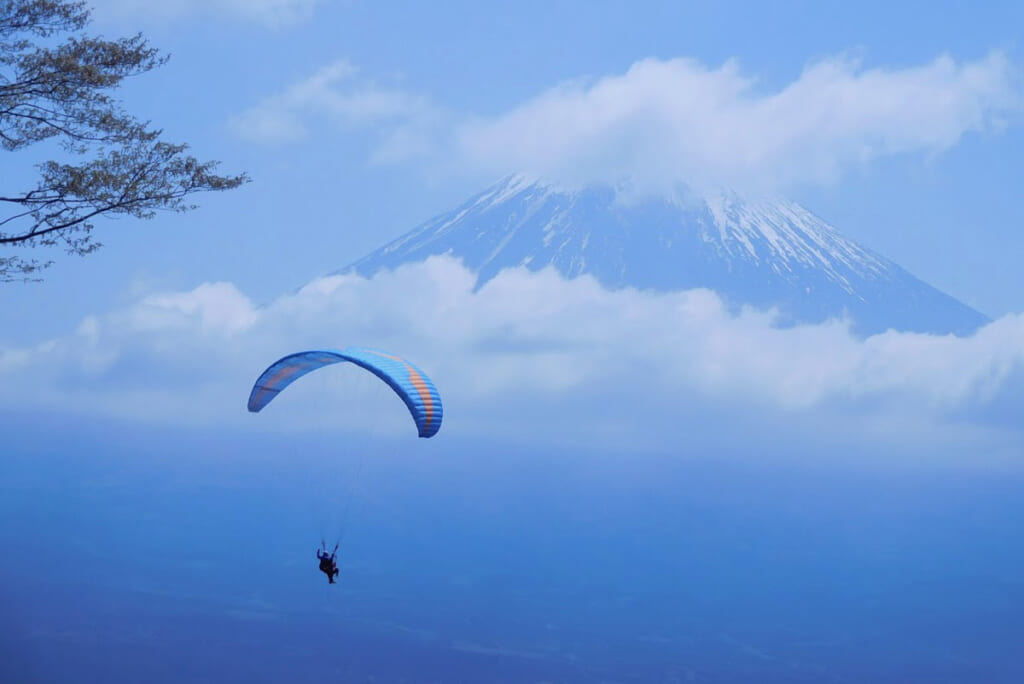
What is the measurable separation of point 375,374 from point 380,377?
0.10 metres

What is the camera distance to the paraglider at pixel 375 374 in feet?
56.2

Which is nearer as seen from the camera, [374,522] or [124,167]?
[124,167]

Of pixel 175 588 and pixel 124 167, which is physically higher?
pixel 175 588

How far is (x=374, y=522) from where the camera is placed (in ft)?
584

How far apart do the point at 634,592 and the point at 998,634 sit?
41.7m

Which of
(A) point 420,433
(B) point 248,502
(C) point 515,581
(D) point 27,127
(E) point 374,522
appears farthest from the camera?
(B) point 248,502

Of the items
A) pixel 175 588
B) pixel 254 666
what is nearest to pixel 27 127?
pixel 254 666

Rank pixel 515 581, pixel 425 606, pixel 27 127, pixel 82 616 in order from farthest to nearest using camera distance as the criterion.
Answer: pixel 515 581
pixel 425 606
pixel 82 616
pixel 27 127

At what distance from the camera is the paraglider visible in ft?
56.2

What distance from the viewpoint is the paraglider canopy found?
17.1 metres

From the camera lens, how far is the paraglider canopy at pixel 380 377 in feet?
56.2

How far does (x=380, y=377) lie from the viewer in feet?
56.0

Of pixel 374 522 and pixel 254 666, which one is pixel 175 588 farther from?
pixel 374 522

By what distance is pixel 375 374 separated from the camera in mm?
17078
